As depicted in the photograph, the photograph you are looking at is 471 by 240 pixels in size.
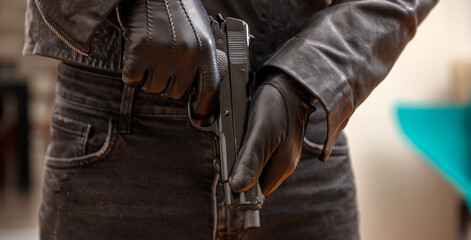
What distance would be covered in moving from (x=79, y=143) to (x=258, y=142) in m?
0.23

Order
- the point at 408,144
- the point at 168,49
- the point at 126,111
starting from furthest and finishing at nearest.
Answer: the point at 408,144 → the point at 126,111 → the point at 168,49

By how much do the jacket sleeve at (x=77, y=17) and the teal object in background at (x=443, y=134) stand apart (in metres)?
1.77

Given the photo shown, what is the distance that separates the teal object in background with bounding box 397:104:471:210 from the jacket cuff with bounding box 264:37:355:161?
1.61m

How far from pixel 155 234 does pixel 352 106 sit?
256 millimetres

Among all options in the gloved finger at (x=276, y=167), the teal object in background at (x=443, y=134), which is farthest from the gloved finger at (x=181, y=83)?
the teal object in background at (x=443, y=134)

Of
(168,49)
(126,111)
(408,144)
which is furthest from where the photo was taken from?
(408,144)

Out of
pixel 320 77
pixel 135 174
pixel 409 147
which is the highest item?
pixel 320 77

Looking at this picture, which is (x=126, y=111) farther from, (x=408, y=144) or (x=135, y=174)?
(x=408, y=144)

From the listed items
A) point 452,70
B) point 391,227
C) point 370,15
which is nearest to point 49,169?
point 370,15

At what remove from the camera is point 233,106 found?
0.51 m

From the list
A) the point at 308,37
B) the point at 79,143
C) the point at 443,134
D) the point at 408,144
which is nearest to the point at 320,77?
the point at 308,37

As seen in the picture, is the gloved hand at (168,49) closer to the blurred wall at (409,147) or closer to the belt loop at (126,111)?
the belt loop at (126,111)

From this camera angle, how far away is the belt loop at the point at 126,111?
56 cm

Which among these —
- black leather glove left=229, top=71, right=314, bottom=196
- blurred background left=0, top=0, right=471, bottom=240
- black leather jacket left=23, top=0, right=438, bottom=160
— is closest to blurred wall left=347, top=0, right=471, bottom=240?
blurred background left=0, top=0, right=471, bottom=240
